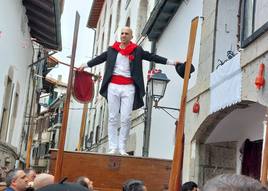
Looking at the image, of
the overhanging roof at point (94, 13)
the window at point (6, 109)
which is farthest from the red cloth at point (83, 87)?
the overhanging roof at point (94, 13)

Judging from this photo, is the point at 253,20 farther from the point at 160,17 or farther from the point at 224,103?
the point at 160,17

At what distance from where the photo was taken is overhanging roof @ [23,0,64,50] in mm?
14964

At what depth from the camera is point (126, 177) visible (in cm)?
600

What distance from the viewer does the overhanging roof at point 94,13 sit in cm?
2864

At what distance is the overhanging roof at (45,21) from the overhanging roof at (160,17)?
10.8 feet

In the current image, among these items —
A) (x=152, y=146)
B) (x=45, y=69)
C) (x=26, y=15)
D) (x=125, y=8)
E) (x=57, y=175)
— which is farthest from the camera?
(x=45, y=69)

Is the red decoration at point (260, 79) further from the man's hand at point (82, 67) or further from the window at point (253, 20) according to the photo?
the man's hand at point (82, 67)

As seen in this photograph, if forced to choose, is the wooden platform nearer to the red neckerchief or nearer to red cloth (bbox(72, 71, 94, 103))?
red cloth (bbox(72, 71, 94, 103))

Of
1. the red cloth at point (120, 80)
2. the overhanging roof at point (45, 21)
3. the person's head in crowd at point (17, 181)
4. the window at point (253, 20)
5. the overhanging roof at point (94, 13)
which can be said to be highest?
the overhanging roof at point (94, 13)

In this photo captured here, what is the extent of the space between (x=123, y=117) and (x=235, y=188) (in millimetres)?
5218

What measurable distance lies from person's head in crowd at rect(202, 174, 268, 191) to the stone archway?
6091 millimetres

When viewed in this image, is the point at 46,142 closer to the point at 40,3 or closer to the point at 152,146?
the point at 40,3

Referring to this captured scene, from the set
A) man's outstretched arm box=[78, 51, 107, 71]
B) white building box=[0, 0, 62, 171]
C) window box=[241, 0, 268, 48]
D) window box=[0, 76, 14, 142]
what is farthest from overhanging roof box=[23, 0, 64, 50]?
window box=[241, 0, 268, 48]

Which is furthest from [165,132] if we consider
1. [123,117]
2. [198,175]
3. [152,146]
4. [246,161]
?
[123,117]
